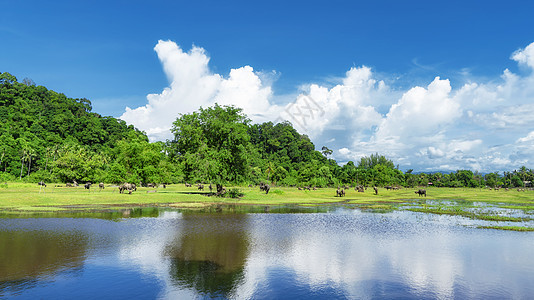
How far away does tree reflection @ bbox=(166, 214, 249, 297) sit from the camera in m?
13.7

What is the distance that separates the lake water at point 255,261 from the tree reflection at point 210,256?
0.06 meters

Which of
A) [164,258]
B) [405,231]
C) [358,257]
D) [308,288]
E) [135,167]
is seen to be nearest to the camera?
[308,288]

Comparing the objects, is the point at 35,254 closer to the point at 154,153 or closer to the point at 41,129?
the point at 154,153

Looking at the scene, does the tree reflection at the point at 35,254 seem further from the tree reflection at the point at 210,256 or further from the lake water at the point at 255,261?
the tree reflection at the point at 210,256

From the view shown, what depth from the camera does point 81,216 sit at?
31516mm

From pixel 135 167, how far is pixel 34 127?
83.9 meters

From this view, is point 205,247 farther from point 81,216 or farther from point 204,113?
point 204,113

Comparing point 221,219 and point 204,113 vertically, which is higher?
point 204,113

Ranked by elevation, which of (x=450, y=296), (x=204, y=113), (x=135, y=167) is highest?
(x=204, y=113)

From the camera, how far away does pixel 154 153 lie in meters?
73.2


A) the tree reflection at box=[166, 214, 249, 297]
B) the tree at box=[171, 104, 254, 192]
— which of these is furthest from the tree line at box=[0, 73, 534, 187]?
the tree reflection at box=[166, 214, 249, 297]

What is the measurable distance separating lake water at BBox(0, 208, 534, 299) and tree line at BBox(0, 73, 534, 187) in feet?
101

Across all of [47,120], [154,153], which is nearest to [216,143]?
[154,153]

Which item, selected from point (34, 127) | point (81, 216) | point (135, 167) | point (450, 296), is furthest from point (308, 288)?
point (34, 127)
